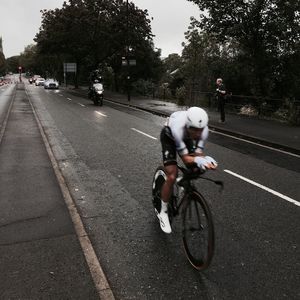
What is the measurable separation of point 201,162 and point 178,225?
170cm

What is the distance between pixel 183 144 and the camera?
4441 mm

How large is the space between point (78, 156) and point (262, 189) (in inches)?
189

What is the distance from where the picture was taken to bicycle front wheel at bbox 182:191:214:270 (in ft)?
13.5

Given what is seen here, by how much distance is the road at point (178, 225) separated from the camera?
3.96 metres

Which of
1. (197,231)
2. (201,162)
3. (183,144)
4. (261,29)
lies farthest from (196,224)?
(261,29)

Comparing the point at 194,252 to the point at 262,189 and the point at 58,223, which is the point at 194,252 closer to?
the point at 58,223

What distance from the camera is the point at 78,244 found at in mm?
4840

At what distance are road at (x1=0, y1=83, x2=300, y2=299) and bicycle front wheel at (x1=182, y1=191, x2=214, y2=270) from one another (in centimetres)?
14

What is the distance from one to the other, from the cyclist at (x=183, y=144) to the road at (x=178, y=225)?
0.61 m

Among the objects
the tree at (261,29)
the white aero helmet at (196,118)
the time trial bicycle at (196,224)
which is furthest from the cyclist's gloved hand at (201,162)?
the tree at (261,29)

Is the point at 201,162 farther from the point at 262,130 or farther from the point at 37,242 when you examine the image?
the point at 262,130

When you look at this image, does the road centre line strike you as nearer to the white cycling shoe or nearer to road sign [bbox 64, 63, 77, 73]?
the white cycling shoe

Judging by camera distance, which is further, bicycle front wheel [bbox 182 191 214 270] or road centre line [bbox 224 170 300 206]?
road centre line [bbox 224 170 300 206]

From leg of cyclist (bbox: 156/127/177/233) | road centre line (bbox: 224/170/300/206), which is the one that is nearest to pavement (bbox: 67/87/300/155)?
road centre line (bbox: 224/170/300/206)
